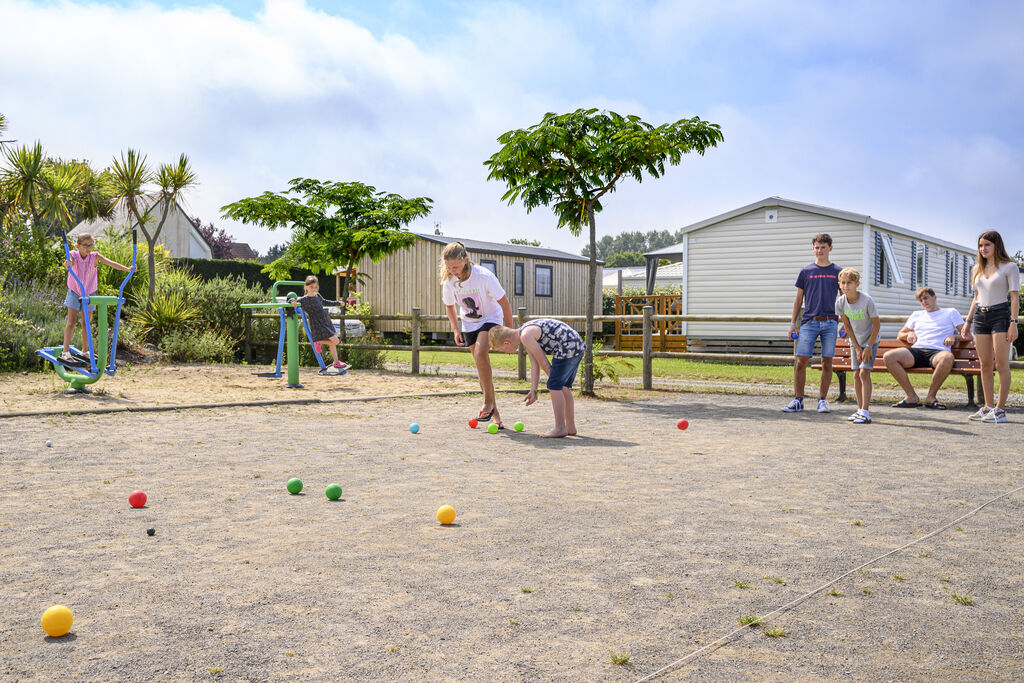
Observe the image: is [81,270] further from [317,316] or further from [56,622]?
[56,622]

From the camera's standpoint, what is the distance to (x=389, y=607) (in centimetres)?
296

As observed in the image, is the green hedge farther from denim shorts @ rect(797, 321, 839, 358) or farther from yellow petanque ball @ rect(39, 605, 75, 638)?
yellow petanque ball @ rect(39, 605, 75, 638)

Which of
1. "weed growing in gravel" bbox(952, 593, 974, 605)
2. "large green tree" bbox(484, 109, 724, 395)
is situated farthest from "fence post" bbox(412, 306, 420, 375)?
"weed growing in gravel" bbox(952, 593, 974, 605)

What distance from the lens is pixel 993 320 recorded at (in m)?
8.48

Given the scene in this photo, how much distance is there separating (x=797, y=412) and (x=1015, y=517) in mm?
5463

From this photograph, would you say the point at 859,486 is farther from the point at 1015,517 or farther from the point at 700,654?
the point at 700,654

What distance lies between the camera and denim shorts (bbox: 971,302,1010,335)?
8422mm

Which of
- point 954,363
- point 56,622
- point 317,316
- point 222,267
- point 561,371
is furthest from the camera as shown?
point 222,267

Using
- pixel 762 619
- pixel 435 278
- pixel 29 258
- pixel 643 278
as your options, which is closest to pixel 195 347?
pixel 29 258

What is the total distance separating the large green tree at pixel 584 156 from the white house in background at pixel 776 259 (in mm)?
11780

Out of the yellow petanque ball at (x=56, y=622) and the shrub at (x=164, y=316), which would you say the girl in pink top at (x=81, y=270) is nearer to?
the shrub at (x=164, y=316)

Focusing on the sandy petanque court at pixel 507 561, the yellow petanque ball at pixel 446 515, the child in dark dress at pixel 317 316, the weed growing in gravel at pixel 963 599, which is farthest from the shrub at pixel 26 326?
the weed growing in gravel at pixel 963 599

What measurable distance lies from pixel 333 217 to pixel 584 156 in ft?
27.9

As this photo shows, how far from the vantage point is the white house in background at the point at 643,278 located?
38206 millimetres
